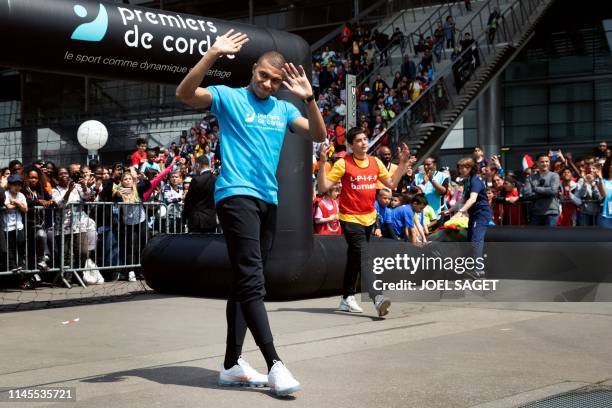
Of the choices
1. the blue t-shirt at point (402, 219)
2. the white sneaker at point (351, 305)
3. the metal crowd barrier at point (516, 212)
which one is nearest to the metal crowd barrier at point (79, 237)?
the blue t-shirt at point (402, 219)

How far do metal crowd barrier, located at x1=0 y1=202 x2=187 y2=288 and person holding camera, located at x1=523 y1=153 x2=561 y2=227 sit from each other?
18.8 ft

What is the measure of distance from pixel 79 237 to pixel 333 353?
649cm

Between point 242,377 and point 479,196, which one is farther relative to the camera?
point 479,196

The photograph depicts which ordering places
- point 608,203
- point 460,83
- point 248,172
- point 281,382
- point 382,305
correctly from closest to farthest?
point 281,382
point 248,172
point 382,305
point 608,203
point 460,83

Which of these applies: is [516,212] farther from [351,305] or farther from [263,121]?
[263,121]

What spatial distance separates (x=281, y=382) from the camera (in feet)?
14.8

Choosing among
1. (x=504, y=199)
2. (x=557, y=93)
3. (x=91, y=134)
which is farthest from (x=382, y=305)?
Result: (x=557, y=93)

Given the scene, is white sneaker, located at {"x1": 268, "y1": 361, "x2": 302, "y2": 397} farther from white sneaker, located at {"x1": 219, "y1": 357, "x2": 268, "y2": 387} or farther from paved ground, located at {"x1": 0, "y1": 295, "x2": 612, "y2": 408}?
white sneaker, located at {"x1": 219, "y1": 357, "x2": 268, "y2": 387}

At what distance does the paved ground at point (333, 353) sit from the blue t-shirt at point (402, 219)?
3015 millimetres

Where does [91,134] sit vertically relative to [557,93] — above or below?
below

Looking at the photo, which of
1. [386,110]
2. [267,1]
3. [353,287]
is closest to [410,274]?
[353,287]

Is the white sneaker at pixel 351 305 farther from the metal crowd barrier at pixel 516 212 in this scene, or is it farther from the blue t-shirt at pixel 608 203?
the metal crowd barrier at pixel 516 212

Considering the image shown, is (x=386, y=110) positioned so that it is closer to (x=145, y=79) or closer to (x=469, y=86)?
(x=469, y=86)

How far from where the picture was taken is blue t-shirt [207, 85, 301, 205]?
16.1 feet
